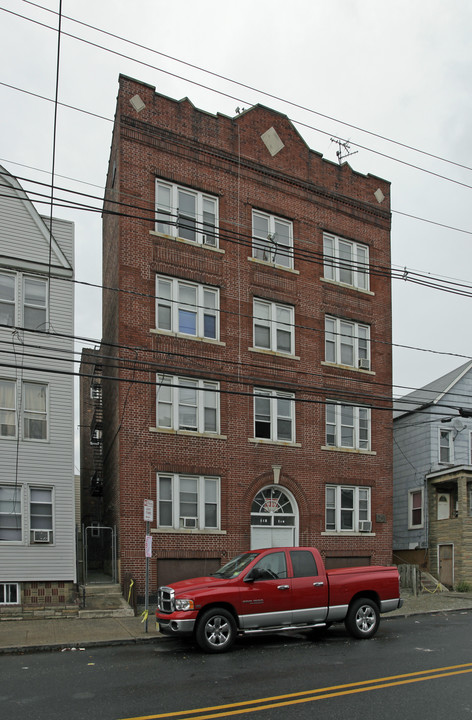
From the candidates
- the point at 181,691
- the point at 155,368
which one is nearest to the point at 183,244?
the point at 155,368

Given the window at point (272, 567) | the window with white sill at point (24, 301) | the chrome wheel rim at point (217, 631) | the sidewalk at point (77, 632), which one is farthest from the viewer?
the window with white sill at point (24, 301)

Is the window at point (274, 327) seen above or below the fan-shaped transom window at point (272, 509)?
above

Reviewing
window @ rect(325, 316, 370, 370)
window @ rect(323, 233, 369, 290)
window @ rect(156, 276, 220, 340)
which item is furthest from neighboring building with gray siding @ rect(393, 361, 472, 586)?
window @ rect(156, 276, 220, 340)

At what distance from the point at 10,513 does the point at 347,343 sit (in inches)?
518

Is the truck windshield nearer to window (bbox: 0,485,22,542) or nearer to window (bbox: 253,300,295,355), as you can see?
window (bbox: 0,485,22,542)

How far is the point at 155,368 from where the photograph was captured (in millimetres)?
21422

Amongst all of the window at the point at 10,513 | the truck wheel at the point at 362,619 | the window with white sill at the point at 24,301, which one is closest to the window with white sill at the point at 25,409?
the window at the point at 10,513

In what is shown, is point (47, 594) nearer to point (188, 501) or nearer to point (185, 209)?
point (188, 501)

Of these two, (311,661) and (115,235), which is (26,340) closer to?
(115,235)

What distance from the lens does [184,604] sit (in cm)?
1270

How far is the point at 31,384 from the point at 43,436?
145 cm

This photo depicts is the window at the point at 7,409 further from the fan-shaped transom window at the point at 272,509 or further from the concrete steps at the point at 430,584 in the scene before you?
the concrete steps at the point at 430,584

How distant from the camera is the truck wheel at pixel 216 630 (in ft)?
41.5

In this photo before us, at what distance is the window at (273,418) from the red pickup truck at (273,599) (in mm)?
9126
